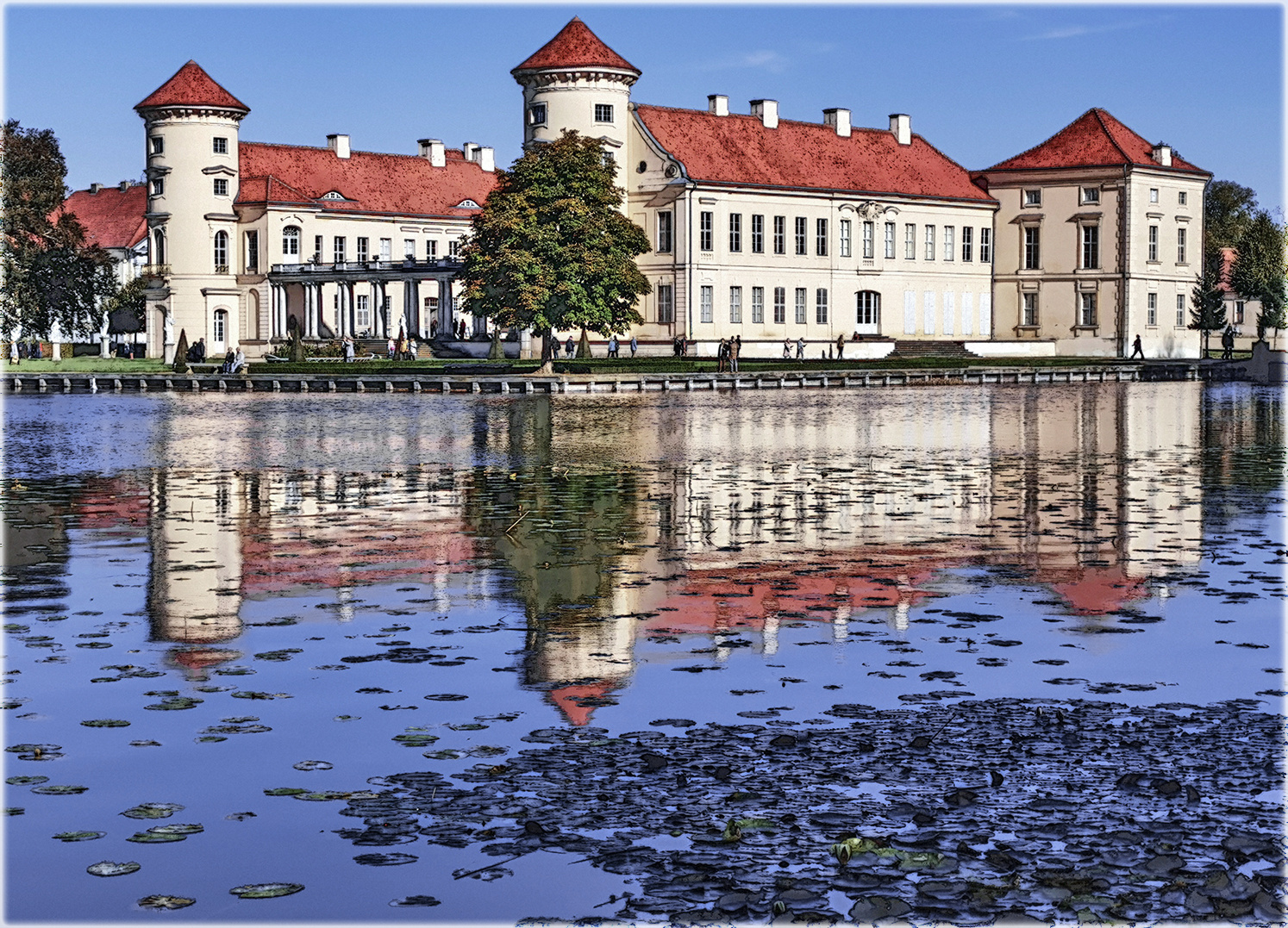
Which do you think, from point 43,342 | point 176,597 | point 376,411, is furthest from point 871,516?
point 43,342

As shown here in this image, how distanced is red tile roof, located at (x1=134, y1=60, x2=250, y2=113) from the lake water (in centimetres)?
7690

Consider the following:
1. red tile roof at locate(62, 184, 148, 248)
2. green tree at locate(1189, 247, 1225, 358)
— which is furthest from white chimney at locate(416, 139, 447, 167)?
green tree at locate(1189, 247, 1225, 358)

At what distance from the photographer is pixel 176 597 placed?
1359 centimetres

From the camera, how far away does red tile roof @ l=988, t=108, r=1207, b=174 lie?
98375 millimetres

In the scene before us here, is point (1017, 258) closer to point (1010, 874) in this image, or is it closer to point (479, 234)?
point (479, 234)

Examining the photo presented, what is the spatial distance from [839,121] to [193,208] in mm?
36582

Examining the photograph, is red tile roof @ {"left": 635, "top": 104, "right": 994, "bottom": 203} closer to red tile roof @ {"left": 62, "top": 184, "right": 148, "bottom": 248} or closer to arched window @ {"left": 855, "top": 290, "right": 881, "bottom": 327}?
arched window @ {"left": 855, "top": 290, "right": 881, "bottom": 327}

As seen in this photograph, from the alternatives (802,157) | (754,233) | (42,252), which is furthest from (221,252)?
(802,157)

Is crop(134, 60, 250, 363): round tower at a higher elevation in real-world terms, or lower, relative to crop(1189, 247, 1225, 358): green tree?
→ higher

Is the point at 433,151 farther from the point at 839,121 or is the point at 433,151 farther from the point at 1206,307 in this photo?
the point at 1206,307

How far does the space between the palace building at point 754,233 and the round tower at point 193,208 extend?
4.4 inches

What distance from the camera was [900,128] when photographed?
102 metres

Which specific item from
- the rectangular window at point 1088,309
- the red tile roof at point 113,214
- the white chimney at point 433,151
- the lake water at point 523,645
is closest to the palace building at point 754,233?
the rectangular window at point 1088,309

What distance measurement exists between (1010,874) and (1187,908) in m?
0.66
